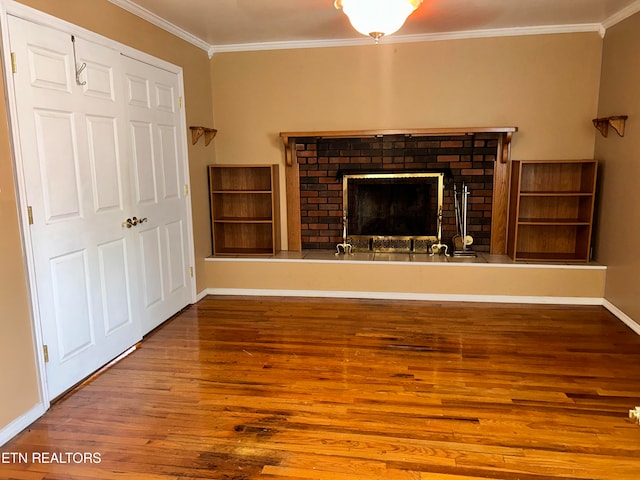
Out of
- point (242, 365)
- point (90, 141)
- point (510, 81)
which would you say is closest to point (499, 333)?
point (242, 365)

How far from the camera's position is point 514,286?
13.6 ft

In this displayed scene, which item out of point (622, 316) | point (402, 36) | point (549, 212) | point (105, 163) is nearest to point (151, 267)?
point (105, 163)

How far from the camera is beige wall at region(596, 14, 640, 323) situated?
3.49 meters

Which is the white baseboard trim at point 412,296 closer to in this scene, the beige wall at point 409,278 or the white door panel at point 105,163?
the beige wall at point 409,278

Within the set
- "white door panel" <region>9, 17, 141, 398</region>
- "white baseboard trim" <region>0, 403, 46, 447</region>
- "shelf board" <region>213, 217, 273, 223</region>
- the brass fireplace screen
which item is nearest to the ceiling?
"white door panel" <region>9, 17, 141, 398</region>

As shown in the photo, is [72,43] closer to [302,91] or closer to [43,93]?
[43,93]

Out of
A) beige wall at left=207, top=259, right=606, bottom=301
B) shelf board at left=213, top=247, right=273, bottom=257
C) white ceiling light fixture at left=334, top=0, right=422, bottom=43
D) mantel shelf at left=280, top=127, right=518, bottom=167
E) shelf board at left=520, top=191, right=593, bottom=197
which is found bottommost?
beige wall at left=207, top=259, right=606, bottom=301

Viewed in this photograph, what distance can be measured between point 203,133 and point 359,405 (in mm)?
2943

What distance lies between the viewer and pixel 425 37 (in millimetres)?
4227

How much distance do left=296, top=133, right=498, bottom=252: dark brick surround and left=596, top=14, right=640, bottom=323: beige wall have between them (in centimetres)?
94

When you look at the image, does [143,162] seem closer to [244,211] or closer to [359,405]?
[244,211]

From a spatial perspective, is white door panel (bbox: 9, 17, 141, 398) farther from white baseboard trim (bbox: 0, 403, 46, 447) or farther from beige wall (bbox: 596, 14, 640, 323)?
beige wall (bbox: 596, 14, 640, 323)

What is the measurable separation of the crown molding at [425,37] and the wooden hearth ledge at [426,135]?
0.83 m

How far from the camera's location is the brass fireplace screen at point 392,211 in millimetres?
4547
